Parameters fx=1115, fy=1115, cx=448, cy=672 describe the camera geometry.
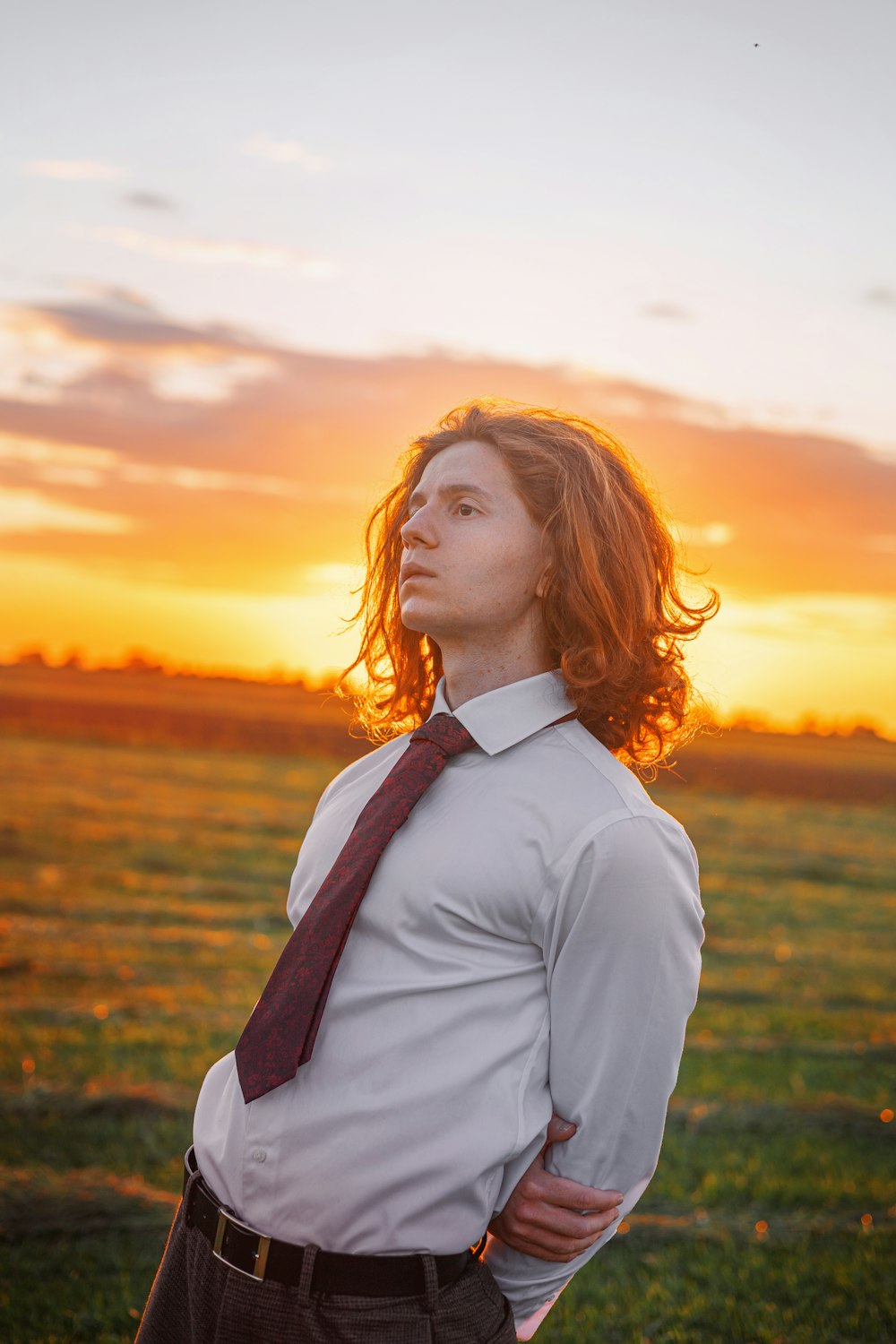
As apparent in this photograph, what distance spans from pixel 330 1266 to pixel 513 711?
88 cm

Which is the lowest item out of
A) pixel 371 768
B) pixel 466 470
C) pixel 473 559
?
pixel 371 768

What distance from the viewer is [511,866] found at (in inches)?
65.6

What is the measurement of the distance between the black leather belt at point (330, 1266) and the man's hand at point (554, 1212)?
102 mm

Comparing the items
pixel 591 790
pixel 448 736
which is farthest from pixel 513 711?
pixel 591 790

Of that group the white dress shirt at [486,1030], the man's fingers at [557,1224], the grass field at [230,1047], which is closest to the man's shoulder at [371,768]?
the white dress shirt at [486,1030]

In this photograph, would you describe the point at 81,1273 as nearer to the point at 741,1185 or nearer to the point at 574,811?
the point at 741,1185

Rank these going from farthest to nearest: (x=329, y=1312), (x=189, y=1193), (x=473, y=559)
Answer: (x=473, y=559), (x=189, y=1193), (x=329, y=1312)

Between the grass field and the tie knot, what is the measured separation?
2754 millimetres

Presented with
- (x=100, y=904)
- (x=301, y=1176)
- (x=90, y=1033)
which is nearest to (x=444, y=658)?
(x=301, y=1176)

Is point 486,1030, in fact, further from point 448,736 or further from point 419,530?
point 419,530

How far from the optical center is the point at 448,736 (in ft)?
6.15

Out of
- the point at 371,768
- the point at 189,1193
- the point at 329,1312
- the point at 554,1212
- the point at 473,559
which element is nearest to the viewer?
the point at 329,1312

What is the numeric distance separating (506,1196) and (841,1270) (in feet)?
9.99

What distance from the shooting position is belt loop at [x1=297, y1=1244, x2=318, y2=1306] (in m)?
1.60
